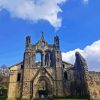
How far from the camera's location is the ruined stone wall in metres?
41.0

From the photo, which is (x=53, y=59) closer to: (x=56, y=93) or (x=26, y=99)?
(x=56, y=93)

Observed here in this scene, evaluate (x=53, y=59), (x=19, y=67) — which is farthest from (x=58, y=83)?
(x=19, y=67)

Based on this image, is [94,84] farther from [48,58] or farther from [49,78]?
[48,58]

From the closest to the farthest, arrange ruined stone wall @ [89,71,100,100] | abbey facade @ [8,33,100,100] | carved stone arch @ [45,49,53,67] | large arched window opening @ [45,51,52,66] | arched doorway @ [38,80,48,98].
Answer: ruined stone wall @ [89,71,100,100], abbey facade @ [8,33,100,100], arched doorway @ [38,80,48,98], carved stone arch @ [45,49,53,67], large arched window opening @ [45,51,52,66]

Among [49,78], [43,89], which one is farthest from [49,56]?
[43,89]

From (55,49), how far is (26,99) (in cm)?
1353

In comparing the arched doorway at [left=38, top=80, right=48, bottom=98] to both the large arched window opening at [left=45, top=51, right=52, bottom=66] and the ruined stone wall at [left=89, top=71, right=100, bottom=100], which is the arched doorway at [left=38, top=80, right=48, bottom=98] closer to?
the large arched window opening at [left=45, top=51, right=52, bottom=66]

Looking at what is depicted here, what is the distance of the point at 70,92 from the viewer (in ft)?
147

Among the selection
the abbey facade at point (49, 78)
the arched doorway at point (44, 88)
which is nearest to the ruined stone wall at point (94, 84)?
the abbey facade at point (49, 78)

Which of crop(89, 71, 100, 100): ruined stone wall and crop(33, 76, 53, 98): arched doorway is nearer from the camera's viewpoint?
crop(89, 71, 100, 100): ruined stone wall

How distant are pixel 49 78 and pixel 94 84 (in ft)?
32.4

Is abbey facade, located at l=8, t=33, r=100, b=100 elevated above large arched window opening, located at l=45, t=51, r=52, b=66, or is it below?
below

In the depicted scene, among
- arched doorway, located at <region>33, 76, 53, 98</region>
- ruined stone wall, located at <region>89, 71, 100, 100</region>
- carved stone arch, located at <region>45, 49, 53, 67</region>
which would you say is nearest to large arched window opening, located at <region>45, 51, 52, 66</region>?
carved stone arch, located at <region>45, 49, 53, 67</region>

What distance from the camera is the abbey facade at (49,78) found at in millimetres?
43250
